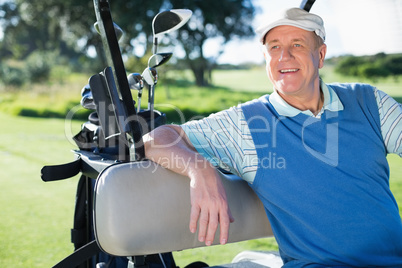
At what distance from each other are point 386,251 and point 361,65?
7.67 m

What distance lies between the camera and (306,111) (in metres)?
1.57

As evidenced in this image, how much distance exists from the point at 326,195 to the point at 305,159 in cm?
13

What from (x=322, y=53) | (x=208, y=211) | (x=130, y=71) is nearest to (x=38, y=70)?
(x=130, y=71)

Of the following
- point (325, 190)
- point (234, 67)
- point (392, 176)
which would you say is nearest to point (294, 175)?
point (325, 190)

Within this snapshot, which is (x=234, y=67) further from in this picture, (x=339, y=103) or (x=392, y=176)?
(x=339, y=103)

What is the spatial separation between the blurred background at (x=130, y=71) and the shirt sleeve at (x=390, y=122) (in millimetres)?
479

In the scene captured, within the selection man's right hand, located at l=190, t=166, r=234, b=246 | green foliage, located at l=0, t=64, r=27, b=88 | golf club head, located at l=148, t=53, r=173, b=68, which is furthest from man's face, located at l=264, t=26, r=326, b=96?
green foliage, located at l=0, t=64, r=27, b=88

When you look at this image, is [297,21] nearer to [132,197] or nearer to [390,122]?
[390,122]

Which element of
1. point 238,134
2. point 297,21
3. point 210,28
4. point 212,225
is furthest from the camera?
point 210,28

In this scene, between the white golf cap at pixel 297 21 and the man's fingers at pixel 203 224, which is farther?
the white golf cap at pixel 297 21

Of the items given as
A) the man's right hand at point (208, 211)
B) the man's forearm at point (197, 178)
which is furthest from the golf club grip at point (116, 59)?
the man's right hand at point (208, 211)

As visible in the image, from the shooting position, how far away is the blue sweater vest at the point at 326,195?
1394 millimetres

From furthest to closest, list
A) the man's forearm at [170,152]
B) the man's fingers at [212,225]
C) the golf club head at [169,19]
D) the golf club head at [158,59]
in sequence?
the golf club head at [158,59], the golf club head at [169,19], the man's forearm at [170,152], the man's fingers at [212,225]

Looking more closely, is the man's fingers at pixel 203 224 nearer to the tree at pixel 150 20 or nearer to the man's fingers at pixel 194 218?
the man's fingers at pixel 194 218
